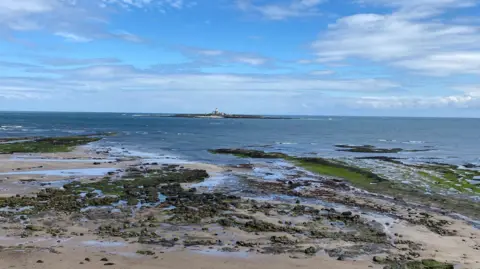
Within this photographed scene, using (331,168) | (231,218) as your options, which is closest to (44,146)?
(331,168)

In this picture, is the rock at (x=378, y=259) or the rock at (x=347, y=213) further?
the rock at (x=347, y=213)

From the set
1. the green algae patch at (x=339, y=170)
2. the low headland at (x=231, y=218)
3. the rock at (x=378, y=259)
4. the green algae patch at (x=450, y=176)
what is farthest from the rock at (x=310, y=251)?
the green algae patch at (x=450, y=176)

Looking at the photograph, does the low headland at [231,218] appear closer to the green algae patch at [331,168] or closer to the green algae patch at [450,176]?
the green algae patch at [450,176]

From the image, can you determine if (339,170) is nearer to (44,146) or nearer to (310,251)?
(310,251)

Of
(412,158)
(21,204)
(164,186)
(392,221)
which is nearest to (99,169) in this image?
(164,186)

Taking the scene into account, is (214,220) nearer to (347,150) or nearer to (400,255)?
(400,255)

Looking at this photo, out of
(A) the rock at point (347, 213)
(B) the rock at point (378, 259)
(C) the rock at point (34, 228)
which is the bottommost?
(B) the rock at point (378, 259)

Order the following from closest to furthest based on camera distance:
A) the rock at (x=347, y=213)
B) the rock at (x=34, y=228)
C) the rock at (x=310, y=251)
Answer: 1. the rock at (x=310, y=251)
2. the rock at (x=34, y=228)
3. the rock at (x=347, y=213)

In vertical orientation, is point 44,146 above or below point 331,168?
above

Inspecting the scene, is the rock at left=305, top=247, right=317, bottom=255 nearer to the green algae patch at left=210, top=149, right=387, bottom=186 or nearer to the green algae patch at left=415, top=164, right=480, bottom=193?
the green algae patch at left=210, top=149, right=387, bottom=186
